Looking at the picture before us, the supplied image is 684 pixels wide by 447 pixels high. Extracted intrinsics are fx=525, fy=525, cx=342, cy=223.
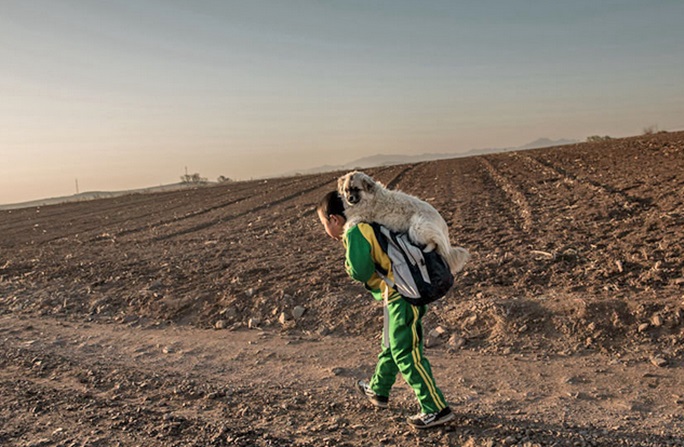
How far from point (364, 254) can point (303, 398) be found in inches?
58.9

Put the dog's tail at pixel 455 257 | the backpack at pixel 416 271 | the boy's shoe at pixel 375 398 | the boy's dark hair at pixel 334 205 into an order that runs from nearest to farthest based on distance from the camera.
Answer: the backpack at pixel 416 271
the dog's tail at pixel 455 257
the boy's dark hair at pixel 334 205
the boy's shoe at pixel 375 398

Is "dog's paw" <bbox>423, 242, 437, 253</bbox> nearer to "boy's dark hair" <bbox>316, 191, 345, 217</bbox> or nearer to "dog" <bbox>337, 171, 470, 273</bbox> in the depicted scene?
"dog" <bbox>337, 171, 470, 273</bbox>

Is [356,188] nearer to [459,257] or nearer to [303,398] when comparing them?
Result: [459,257]

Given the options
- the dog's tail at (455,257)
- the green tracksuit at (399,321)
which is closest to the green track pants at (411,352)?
the green tracksuit at (399,321)

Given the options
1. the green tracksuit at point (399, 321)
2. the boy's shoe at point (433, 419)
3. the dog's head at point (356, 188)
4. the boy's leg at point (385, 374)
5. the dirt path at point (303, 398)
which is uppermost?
the dog's head at point (356, 188)

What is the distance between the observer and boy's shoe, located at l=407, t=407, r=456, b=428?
3361 mm

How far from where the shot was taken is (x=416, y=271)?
3215mm

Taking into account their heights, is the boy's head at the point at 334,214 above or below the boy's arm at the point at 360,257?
above

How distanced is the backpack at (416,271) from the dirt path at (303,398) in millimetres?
924

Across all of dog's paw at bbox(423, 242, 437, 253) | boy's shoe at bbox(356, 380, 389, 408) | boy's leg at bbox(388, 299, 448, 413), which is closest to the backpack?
dog's paw at bbox(423, 242, 437, 253)

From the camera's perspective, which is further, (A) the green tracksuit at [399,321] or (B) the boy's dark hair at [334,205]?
(B) the boy's dark hair at [334,205]

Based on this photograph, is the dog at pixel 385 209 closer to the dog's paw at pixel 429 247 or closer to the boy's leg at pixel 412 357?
the dog's paw at pixel 429 247

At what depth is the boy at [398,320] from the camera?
329 cm

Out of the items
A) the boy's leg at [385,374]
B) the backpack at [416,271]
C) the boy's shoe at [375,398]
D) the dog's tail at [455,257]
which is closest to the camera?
the backpack at [416,271]
